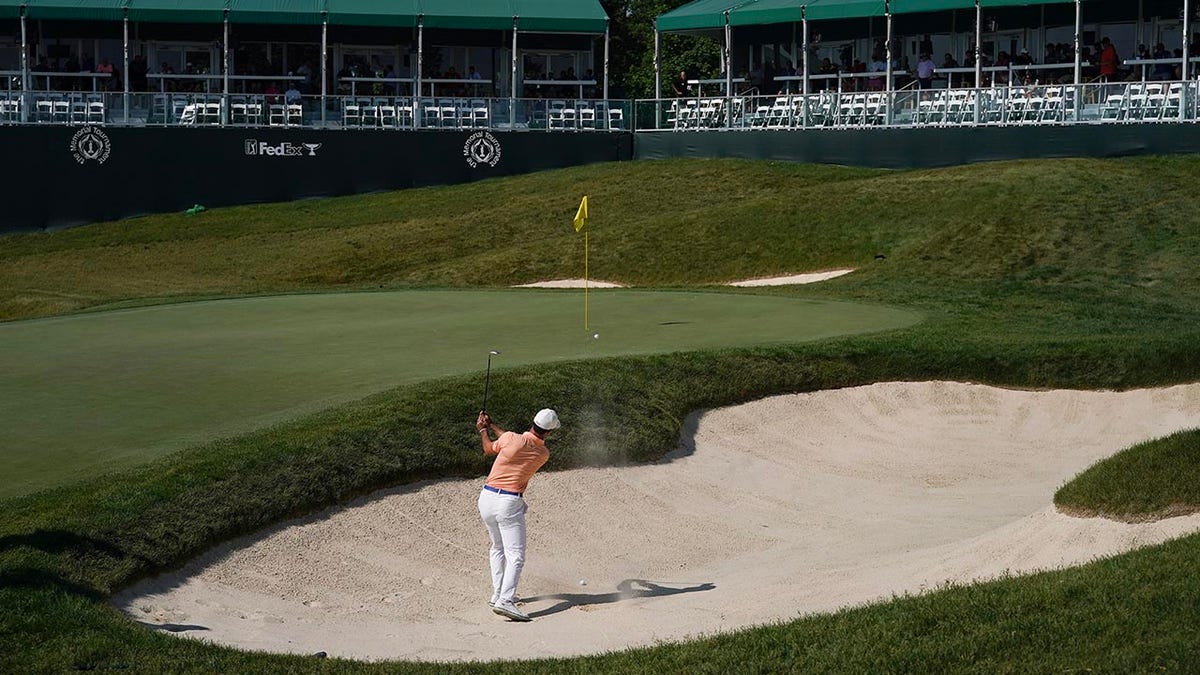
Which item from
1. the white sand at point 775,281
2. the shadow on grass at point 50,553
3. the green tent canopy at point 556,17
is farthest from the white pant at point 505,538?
the green tent canopy at point 556,17

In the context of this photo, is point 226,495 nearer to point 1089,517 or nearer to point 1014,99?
point 1089,517

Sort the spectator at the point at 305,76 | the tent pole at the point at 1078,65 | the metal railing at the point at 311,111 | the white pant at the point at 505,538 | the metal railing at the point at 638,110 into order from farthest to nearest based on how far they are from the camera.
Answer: the spectator at the point at 305,76
the metal railing at the point at 311,111
the tent pole at the point at 1078,65
the metal railing at the point at 638,110
the white pant at the point at 505,538

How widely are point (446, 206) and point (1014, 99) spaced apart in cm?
1547

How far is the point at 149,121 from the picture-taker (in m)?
43.6

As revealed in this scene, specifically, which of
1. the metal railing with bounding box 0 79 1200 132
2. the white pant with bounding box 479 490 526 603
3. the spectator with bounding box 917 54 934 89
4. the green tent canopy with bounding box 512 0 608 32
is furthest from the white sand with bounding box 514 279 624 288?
the white pant with bounding box 479 490 526 603

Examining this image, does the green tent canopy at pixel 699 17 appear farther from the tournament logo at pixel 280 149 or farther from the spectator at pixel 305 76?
the tournament logo at pixel 280 149

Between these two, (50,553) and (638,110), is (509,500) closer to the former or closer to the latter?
(50,553)

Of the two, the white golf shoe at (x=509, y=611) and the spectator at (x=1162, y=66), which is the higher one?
the spectator at (x=1162, y=66)

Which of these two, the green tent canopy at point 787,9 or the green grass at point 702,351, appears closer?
the green grass at point 702,351

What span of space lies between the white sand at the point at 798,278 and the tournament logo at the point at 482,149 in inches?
584

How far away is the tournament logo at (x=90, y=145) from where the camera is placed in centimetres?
4319

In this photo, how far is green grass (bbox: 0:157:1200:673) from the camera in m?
9.71

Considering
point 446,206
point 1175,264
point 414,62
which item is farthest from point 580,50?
point 1175,264

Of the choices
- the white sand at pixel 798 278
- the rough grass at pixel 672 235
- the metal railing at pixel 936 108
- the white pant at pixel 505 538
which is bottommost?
the white pant at pixel 505 538
